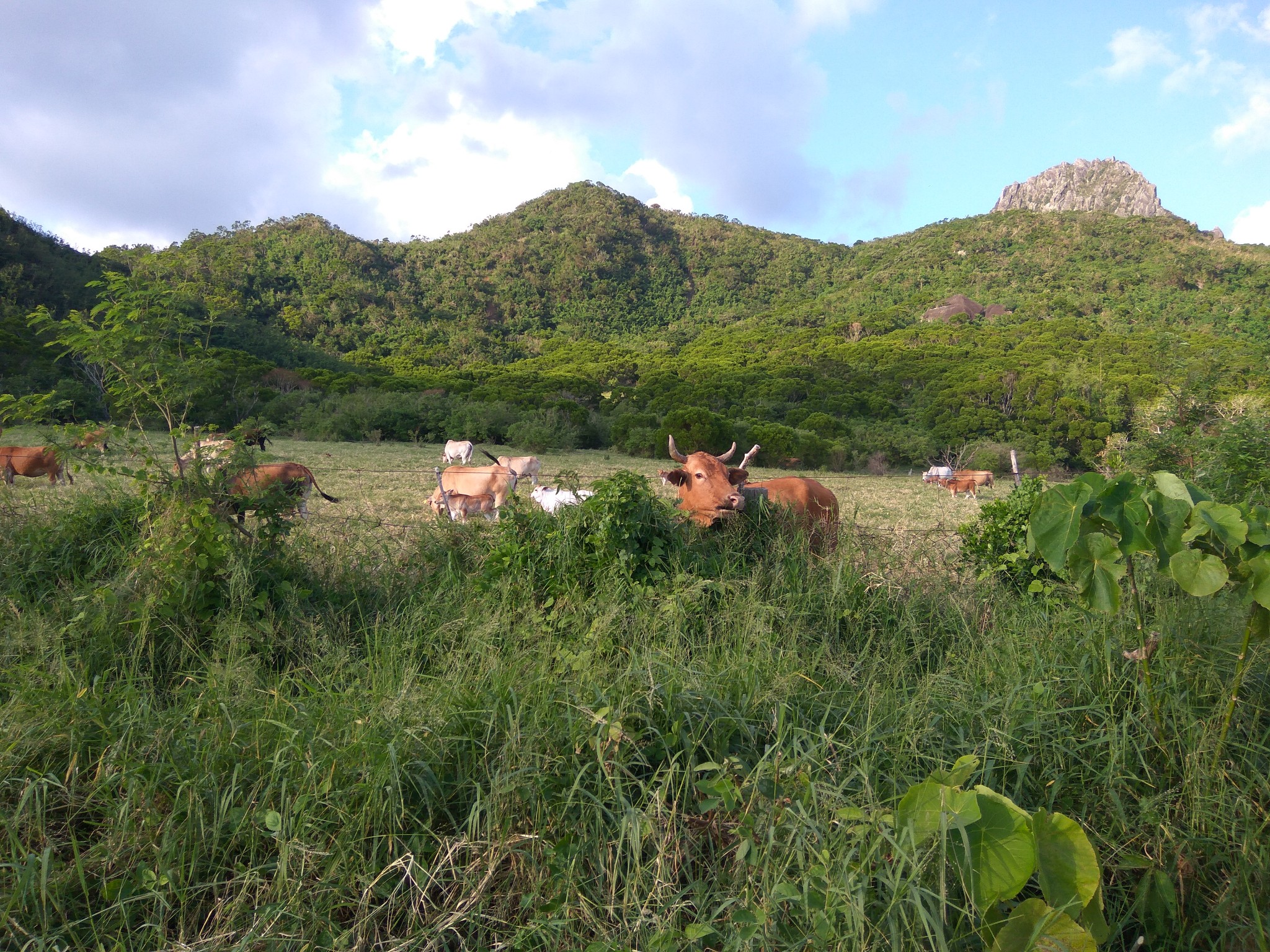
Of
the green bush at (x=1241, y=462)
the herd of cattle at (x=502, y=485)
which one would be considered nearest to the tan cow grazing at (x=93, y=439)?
the herd of cattle at (x=502, y=485)

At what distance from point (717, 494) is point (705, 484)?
17cm

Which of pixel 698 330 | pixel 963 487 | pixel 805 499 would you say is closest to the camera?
pixel 805 499

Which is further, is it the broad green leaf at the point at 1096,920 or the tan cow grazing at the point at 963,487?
the tan cow grazing at the point at 963,487

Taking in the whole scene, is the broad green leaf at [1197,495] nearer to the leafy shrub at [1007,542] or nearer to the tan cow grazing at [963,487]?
the leafy shrub at [1007,542]

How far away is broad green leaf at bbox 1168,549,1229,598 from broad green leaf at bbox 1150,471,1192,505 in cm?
17

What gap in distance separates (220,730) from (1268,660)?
430cm

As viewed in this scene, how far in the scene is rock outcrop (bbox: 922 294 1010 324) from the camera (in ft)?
199

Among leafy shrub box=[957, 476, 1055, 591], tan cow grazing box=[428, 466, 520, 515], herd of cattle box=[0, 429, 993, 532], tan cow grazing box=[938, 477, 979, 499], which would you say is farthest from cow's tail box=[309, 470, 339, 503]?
tan cow grazing box=[938, 477, 979, 499]

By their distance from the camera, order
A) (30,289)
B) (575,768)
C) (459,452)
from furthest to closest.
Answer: (30,289) → (459,452) → (575,768)

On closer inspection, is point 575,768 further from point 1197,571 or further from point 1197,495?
point 1197,495

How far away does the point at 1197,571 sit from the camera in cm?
210

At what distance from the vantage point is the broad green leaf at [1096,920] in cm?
176

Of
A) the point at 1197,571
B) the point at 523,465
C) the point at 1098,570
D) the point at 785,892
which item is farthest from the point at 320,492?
the point at 1197,571

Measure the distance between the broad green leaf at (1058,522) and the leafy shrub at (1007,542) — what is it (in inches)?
101
